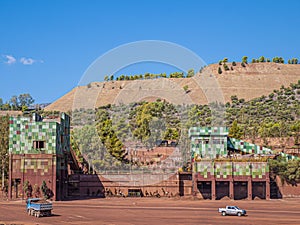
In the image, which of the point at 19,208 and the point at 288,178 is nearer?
the point at 19,208

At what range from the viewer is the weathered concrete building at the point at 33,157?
76.4 meters

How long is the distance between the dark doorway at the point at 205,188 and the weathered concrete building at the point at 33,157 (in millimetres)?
23561

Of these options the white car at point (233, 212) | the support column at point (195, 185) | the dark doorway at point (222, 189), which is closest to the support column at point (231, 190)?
the dark doorway at point (222, 189)

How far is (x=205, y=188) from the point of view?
80.1m

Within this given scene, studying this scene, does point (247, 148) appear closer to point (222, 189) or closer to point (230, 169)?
point (222, 189)

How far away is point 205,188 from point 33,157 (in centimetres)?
2933

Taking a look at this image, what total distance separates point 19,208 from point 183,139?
6600 centimetres

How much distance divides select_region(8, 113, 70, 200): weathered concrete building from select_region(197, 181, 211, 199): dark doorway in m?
23.6

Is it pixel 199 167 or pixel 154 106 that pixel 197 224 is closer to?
pixel 199 167

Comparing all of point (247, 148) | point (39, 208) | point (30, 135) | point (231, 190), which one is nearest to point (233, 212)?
point (39, 208)

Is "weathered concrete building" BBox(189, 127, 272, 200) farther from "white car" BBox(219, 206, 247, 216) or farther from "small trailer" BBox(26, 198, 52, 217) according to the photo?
"small trailer" BBox(26, 198, 52, 217)

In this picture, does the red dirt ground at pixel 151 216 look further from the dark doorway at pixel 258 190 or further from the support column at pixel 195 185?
the support column at pixel 195 185

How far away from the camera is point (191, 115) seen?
16612cm

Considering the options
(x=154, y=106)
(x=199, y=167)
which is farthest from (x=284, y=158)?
(x=154, y=106)
